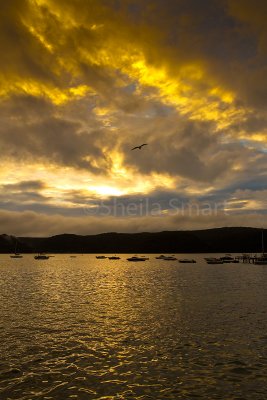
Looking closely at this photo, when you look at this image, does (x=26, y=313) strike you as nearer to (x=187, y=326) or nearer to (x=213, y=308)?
(x=187, y=326)

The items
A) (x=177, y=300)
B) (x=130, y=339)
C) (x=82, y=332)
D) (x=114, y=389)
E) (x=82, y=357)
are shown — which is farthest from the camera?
(x=177, y=300)

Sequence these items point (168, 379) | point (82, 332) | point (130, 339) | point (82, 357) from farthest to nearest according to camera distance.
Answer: point (82, 332), point (130, 339), point (82, 357), point (168, 379)

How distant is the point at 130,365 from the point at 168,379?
3240 mm

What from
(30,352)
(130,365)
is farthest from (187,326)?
(30,352)

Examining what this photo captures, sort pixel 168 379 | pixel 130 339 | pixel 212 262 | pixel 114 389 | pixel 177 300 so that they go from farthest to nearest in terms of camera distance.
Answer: pixel 212 262 → pixel 177 300 → pixel 130 339 → pixel 168 379 → pixel 114 389

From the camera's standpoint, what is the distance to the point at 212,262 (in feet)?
590

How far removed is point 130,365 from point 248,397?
7.58 metres

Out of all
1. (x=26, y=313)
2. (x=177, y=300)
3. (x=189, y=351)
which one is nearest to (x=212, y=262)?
(x=177, y=300)

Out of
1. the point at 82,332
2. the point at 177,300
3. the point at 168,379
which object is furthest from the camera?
the point at 177,300

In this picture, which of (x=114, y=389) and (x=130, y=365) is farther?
(x=130, y=365)

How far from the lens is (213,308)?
43844mm

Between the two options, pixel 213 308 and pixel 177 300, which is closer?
pixel 213 308

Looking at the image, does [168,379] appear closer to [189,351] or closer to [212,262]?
[189,351]

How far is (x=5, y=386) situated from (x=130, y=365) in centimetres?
739
